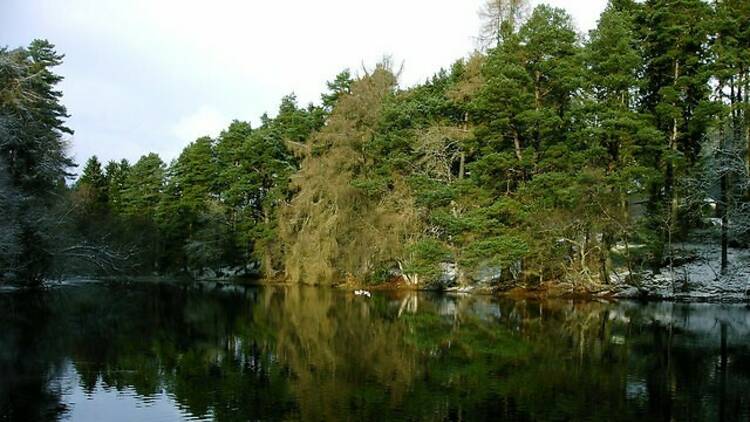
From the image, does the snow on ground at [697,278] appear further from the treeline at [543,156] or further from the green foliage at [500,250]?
the green foliage at [500,250]

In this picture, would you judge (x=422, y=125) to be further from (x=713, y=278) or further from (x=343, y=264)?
(x=713, y=278)

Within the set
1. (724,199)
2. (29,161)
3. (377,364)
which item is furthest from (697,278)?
(29,161)

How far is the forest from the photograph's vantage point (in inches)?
1219

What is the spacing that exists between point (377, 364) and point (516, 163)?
68.6ft

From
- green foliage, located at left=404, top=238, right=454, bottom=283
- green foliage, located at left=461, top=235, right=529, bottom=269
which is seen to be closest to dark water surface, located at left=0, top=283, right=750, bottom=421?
green foliage, located at left=461, top=235, right=529, bottom=269

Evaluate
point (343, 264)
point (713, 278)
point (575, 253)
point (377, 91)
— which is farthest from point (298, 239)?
point (713, 278)

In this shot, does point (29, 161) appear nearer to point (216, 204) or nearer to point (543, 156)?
point (216, 204)

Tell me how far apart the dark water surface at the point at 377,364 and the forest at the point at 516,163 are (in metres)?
5.91

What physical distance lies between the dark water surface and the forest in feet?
19.4

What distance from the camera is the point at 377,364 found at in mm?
14633

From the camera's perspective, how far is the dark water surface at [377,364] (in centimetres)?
1062

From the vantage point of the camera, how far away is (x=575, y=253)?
33.1m

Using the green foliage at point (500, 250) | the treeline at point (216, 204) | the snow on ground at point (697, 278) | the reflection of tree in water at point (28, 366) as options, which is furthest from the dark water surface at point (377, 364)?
the treeline at point (216, 204)

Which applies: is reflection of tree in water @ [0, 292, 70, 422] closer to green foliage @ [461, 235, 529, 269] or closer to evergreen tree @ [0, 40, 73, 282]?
evergreen tree @ [0, 40, 73, 282]
